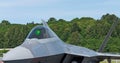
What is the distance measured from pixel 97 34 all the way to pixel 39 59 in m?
56.8

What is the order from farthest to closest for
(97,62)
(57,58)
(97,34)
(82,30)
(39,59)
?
(82,30) → (97,34) → (97,62) → (57,58) → (39,59)

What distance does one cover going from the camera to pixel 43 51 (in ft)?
47.3

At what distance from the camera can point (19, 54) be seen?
13.5m

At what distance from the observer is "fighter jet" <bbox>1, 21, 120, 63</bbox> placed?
1360 cm

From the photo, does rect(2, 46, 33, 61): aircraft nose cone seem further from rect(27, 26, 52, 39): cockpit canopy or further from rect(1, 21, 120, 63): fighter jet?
rect(27, 26, 52, 39): cockpit canopy

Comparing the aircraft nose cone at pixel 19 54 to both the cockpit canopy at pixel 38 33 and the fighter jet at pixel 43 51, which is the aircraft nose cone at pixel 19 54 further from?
the cockpit canopy at pixel 38 33

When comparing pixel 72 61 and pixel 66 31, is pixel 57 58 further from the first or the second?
pixel 66 31

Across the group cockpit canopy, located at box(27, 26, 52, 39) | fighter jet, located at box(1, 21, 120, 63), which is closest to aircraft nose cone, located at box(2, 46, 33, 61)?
fighter jet, located at box(1, 21, 120, 63)

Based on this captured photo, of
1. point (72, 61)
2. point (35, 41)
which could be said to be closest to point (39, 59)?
point (35, 41)

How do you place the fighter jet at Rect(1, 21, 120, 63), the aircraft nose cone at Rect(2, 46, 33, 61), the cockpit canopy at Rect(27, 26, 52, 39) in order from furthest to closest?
the cockpit canopy at Rect(27, 26, 52, 39), the fighter jet at Rect(1, 21, 120, 63), the aircraft nose cone at Rect(2, 46, 33, 61)

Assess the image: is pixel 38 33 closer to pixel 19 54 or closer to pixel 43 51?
pixel 43 51

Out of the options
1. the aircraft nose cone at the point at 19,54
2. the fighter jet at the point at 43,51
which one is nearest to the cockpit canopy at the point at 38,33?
the fighter jet at the point at 43,51

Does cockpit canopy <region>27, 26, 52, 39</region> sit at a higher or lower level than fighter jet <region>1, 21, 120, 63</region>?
higher

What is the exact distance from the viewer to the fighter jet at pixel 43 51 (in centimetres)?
1360
